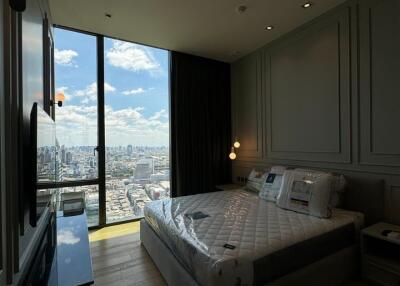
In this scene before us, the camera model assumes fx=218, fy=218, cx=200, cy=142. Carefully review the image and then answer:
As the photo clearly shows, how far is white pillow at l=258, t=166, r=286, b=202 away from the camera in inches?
107

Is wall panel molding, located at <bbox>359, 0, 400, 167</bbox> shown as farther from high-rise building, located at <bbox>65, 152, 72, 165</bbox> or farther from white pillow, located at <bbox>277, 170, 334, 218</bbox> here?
high-rise building, located at <bbox>65, 152, 72, 165</bbox>

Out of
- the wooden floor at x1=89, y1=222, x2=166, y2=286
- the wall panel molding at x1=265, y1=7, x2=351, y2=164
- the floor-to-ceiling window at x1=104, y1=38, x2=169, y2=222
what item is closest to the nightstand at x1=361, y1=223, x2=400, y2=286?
the wall panel molding at x1=265, y1=7, x2=351, y2=164

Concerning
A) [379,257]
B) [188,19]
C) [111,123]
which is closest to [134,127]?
[111,123]

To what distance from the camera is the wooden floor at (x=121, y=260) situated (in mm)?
2088

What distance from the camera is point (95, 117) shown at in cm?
334

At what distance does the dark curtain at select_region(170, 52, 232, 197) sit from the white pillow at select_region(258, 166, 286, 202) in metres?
1.36

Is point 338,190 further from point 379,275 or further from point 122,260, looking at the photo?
point 122,260

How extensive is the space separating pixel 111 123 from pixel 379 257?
3.59 meters

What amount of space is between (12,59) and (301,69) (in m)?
3.04

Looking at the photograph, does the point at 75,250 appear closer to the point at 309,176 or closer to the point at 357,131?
the point at 309,176

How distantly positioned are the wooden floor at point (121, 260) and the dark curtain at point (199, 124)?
113cm

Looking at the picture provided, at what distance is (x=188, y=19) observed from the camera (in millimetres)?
2764

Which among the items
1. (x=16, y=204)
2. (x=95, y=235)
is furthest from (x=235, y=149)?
(x=16, y=204)

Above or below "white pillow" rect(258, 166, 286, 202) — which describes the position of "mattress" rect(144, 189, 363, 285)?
below
